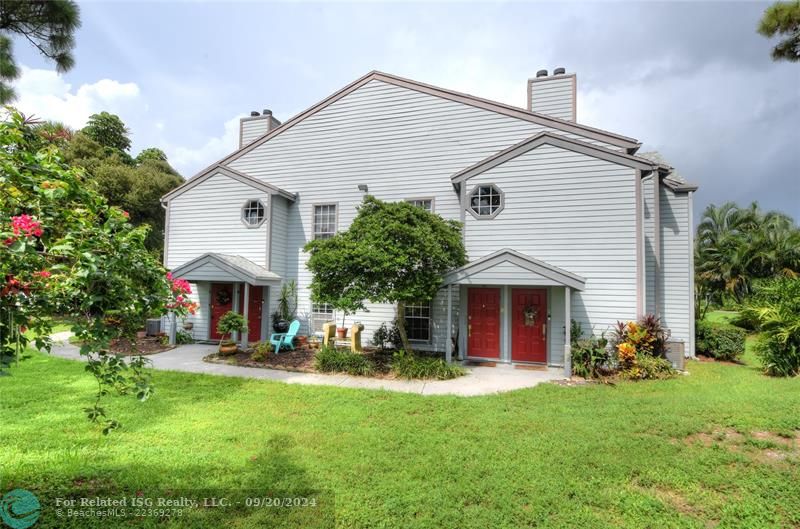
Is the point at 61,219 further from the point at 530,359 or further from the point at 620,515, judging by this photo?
the point at 530,359

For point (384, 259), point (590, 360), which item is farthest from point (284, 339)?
point (590, 360)

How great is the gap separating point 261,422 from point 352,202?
8.39 metres

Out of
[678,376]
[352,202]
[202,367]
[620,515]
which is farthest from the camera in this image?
[352,202]

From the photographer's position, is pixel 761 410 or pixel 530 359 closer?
pixel 761 410

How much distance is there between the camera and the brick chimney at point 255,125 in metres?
15.3

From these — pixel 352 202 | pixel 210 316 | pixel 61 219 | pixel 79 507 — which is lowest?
pixel 79 507

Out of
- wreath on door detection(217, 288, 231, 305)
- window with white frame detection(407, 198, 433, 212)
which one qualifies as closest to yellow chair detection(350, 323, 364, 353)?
window with white frame detection(407, 198, 433, 212)

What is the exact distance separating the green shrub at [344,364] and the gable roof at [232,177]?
20.6 ft

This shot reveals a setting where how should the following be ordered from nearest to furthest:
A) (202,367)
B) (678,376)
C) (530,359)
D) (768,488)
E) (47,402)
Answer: (768,488) → (47,402) → (678,376) → (202,367) → (530,359)

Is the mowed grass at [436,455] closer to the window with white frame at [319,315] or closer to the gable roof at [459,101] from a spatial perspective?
the window with white frame at [319,315]

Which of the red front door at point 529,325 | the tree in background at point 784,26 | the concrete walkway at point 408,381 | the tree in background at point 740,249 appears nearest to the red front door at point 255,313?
the concrete walkway at point 408,381

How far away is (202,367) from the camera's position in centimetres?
918

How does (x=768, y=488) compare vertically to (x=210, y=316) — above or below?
below

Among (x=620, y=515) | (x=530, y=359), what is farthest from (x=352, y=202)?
(x=620, y=515)
